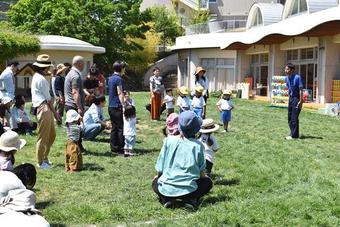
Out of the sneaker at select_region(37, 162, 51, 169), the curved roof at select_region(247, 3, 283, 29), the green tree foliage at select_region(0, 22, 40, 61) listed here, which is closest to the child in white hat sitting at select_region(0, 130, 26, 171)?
the sneaker at select_region(37, 162, 51, 169)

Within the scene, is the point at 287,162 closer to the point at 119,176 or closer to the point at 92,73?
the point at 119,176

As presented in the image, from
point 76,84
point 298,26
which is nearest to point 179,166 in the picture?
point 76,84

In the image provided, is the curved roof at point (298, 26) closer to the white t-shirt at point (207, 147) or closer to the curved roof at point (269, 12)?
the curved roof at point (269, 12)

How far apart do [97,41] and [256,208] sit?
33.9m

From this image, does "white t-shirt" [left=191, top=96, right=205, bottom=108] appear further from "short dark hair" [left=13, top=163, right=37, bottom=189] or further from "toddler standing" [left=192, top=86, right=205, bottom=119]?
"short dark hair" [left=13, top=163, right=37, bottom=189]

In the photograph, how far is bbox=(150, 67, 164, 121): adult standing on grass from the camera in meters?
15.4

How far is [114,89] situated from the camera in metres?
9.48

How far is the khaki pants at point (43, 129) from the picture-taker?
8.05 m

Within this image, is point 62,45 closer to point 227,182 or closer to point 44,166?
point 44,166

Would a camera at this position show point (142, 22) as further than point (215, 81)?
Yes

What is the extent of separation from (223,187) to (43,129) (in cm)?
292

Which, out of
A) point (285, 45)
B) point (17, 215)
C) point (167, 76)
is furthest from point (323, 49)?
point (167, 76)

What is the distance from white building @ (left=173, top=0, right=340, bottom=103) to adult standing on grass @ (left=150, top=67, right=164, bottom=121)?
710 centimetres

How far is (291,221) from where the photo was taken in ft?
17.7
